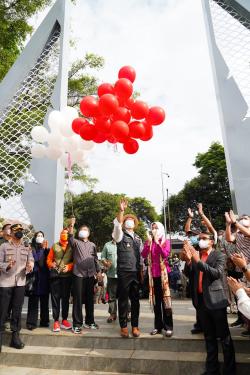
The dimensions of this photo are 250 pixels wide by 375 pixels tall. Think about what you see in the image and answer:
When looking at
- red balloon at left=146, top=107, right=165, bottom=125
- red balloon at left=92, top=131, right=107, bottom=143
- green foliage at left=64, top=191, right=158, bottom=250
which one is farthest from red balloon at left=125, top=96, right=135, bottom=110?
green foliage at left=64, top=191, right=158, bottom=250

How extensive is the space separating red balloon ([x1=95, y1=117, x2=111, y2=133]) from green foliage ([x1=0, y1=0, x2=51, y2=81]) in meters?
6.94

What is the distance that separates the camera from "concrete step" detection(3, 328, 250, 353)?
3.97 metres

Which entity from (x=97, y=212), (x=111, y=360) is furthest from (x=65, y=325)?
(x=97, y=212)

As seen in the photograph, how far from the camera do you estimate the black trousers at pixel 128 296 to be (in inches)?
169

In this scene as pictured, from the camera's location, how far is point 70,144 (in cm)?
539

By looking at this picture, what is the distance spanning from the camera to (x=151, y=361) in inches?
149

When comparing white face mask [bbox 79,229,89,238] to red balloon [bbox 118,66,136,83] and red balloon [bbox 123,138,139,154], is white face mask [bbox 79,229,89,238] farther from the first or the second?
red balloon [bbox 118,66,136,83]

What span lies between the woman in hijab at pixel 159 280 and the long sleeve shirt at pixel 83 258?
3.13 ft

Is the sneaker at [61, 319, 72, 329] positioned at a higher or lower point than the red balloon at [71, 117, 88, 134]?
lower

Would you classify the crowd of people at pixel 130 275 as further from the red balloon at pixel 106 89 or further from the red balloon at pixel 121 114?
the red balloon at pixel 106 89

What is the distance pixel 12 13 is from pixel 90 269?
9.69m

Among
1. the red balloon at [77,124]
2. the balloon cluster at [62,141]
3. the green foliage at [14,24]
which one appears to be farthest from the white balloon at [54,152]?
Result: the green foliage at [14,24]

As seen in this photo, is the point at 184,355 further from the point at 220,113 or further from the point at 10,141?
the point at 10,141

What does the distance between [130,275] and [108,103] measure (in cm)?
244
